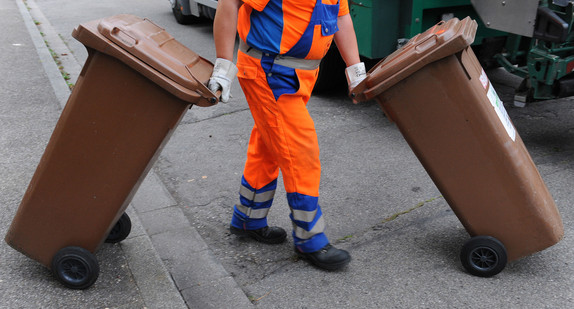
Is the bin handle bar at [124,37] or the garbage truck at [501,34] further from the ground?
the bin handle bar at [124,37]

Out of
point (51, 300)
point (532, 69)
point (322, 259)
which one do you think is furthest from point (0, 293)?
point (532, 69)

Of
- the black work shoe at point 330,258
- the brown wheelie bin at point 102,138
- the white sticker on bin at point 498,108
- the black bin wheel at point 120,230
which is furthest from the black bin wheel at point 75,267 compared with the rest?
the white sticker on bin at point 498,108

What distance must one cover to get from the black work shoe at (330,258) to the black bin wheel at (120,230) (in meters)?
0.96

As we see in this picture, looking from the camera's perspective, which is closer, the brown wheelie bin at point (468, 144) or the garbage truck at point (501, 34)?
the brown wheelie bin at point (468, 144)

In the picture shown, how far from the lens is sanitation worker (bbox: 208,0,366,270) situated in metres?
2.74

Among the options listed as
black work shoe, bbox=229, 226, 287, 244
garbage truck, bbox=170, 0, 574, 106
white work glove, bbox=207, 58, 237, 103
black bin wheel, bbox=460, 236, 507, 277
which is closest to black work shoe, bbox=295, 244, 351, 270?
black work shoe, bbox=229, 226, 287, 244

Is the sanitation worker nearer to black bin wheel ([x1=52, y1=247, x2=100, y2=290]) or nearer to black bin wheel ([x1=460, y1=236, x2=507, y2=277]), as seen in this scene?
black bin wheel ([x1=460, y1=236, x2=507, y2=277])

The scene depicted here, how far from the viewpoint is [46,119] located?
5.12m

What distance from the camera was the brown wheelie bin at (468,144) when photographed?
2.68 m

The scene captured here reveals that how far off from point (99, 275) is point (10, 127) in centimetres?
260

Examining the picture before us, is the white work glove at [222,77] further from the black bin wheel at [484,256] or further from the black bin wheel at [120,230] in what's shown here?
the black bin wheel at [484,256]

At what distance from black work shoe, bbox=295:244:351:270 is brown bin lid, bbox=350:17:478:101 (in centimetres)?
77

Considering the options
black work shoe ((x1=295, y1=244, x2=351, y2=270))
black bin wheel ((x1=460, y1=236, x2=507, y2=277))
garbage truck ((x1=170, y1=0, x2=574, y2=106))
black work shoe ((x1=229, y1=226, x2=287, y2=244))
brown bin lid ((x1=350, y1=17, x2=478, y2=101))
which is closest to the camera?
brown bin lid ((x1=350, y1=17, x2=478, y2=101))

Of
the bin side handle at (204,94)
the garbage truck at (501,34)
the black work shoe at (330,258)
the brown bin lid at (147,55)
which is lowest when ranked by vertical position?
the black work shoe at (330,258)
